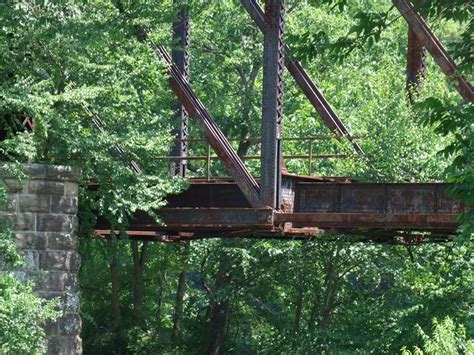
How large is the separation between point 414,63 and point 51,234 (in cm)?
1146

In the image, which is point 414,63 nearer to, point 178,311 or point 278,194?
point 278,194

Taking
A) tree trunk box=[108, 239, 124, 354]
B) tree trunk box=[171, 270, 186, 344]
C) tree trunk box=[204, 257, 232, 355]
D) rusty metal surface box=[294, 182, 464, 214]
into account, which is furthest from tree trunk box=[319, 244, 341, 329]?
rusty metal surface box=[294, 182, 464, 214]

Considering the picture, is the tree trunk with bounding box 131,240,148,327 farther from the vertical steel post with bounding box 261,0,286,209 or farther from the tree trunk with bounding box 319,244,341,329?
the vertical steel post with bounding box 261,0,286,209

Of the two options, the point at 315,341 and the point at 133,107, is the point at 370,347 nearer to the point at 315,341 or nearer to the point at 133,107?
the point at 315,341

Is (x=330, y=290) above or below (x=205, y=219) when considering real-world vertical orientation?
below

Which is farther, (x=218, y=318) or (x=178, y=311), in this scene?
(x=178, y=311)

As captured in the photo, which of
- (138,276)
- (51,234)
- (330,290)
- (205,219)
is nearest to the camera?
(51,234)

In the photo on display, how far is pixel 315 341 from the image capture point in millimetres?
26938

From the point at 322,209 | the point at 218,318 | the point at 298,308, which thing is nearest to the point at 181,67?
the point at 298,308

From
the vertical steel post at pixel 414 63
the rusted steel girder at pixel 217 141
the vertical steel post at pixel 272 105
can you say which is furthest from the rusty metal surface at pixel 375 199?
the vertical steel post at pixel 414 63

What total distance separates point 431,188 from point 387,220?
0.96 metres

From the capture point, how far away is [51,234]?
67.8 feet

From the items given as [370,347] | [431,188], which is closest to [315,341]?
[370,347]

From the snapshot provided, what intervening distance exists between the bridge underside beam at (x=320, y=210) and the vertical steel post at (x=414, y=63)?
4.59 meters
